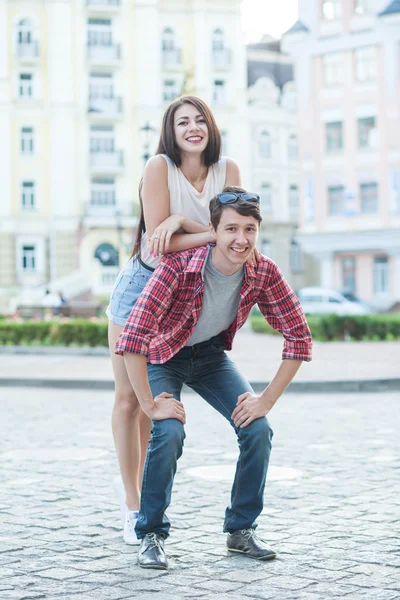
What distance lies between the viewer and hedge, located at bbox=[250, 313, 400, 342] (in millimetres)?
26031

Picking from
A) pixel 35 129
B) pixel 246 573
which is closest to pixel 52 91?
pixel 35 129

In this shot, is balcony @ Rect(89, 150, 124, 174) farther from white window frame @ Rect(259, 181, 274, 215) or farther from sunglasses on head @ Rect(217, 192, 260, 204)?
sunglasses on head @ Rect(217, 192, 260, 204)

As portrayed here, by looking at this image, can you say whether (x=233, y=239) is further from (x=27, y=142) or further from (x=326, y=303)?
(x=27, y=142)

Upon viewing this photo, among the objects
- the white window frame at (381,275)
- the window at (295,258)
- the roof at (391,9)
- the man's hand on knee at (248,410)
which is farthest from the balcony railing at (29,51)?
the man's hand on knee at (248,410)

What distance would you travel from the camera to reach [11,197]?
5200 cm

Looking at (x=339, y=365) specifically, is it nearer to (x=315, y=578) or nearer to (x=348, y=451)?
(x=348, y=451)

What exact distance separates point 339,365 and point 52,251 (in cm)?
3600

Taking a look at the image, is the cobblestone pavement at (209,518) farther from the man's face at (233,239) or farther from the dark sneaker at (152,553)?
the man's face at (233,239)

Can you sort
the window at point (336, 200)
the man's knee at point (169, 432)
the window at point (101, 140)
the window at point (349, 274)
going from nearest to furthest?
Answer: 1. the man's knee at point (169, 432)
2. the window at point (336, 200)
3. the window at point (349, 274)
4. the window at point (101, 140)

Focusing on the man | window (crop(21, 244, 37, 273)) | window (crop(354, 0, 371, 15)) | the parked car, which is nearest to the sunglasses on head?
the man

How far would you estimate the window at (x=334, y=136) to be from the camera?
46281 mm

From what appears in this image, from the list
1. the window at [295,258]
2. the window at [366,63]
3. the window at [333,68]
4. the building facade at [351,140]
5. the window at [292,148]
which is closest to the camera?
the building facade at [351,140]

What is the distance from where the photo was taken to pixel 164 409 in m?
4.56

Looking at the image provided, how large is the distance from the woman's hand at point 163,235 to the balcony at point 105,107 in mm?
48519
